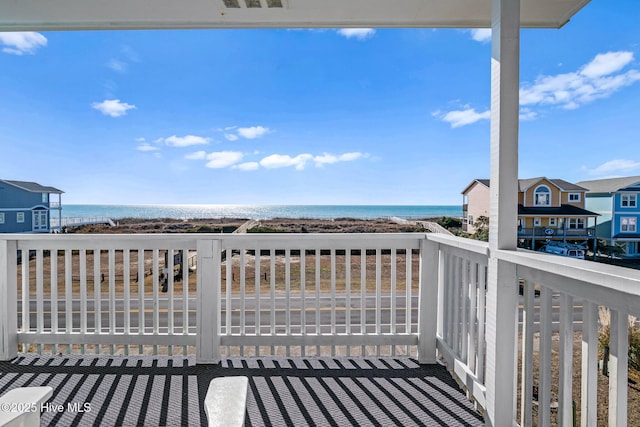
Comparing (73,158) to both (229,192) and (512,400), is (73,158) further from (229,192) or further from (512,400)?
(512,400)

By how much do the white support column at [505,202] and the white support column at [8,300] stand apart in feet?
10.5

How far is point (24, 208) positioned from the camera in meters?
2.39

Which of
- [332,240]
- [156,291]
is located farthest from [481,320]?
[156,291]

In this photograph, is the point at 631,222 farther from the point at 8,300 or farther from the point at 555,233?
the point at 8,300

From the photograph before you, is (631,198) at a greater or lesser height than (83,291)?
greater

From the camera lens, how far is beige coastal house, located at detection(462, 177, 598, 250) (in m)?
1.17

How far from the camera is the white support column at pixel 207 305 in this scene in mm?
2305

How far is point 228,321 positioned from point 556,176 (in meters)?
2.17

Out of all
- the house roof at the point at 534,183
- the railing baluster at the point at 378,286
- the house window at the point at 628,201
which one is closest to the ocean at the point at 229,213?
the house roof at the point at 534,183

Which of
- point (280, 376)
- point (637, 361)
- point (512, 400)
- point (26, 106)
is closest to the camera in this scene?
point (512, 400)

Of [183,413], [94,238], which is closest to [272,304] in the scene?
[183,413]

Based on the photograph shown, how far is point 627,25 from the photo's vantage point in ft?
3.96

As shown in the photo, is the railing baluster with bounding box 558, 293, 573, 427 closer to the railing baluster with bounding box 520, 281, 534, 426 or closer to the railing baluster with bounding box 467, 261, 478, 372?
the railing baluster with bounding box 520, 281, 534, 426

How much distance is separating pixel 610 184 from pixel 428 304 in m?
1.46
